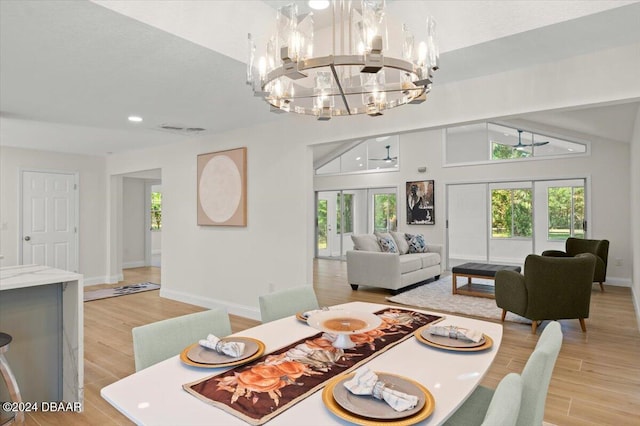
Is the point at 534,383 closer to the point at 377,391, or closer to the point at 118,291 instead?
the point at 377,391

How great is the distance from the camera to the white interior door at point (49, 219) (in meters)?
6.32

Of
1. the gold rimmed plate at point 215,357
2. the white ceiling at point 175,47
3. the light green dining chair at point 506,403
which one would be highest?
the white ceiling at point 175,47

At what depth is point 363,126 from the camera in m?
3.65

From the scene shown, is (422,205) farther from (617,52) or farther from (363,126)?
(617,52)

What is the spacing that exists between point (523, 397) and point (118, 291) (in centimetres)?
659

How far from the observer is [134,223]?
30.1 feet

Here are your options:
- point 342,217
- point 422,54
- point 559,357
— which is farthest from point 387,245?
point 422,54

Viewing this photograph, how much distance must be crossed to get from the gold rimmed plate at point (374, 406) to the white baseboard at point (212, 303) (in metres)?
3.43

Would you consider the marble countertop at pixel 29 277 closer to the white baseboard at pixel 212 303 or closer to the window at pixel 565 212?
the white baseboard at pixel 212 303

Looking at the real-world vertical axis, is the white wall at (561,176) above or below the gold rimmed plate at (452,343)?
above

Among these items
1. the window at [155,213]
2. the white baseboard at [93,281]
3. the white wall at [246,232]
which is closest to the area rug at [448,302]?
the white wall at [246,232]

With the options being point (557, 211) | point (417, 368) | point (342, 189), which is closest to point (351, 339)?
point (417, 368)

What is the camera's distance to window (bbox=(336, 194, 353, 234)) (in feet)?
34.4

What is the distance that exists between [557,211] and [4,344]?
8.33 metres
